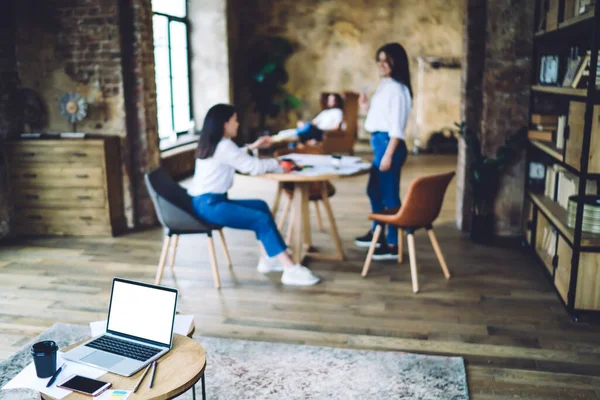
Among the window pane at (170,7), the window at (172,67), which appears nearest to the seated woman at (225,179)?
the window at (172,67)

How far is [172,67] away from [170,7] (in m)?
0.92

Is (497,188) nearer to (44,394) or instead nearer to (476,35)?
(476,35)

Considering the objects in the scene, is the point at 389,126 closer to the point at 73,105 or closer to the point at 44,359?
the point at 73,105

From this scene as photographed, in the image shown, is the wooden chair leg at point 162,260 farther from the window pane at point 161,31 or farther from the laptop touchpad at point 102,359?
the window pane at point 161,31

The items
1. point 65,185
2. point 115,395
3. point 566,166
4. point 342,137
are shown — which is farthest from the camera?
point 342,137

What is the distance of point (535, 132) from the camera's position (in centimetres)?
536

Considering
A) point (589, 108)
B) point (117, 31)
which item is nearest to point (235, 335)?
point (589, 108)

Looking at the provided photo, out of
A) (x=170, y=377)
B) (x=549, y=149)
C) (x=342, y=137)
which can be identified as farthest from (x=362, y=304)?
(x=342, y=137)

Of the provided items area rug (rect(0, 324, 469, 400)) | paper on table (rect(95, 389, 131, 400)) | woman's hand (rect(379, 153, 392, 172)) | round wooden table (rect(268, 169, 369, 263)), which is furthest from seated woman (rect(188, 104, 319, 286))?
paper on table (rect(95, 389, 131, 400))

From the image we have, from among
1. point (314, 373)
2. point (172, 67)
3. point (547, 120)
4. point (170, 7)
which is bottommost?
point (314, 373)

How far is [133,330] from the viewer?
2.42 m

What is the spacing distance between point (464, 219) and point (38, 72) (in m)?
4.55

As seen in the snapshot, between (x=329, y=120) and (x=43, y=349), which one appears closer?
(x=43, y=349)

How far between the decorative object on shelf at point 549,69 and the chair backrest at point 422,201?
4.44 ft
